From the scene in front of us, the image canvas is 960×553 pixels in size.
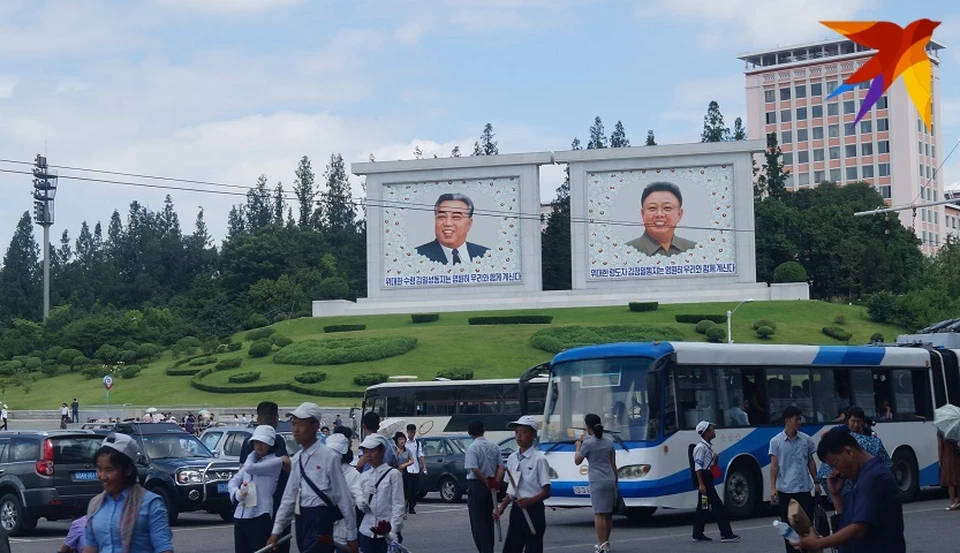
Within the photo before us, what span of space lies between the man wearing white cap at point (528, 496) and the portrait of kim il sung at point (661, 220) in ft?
193

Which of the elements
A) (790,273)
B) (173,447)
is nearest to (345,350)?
(790,273)

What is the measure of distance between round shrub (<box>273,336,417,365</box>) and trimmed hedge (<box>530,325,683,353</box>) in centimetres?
689

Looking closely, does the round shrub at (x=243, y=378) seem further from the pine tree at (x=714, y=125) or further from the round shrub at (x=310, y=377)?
the pine tree at (x=714, y=125)

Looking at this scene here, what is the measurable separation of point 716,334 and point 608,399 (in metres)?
44.2

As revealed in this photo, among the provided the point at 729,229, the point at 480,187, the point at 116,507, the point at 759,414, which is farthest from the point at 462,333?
the point at 116,507

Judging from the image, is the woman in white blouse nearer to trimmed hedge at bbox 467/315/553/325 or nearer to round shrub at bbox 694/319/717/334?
round shrub at bbox 694/319/717/334

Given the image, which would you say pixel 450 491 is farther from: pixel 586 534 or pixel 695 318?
pixel 695 318

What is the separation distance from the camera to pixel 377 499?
9.95 metres

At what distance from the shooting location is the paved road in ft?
49.5

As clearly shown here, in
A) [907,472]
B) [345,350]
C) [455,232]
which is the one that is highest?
[455,232]

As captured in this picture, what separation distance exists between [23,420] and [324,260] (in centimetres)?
4684

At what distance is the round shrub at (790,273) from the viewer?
81.1 meters

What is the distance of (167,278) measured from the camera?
121375 millimetres

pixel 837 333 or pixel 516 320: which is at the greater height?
pixel 516 320
